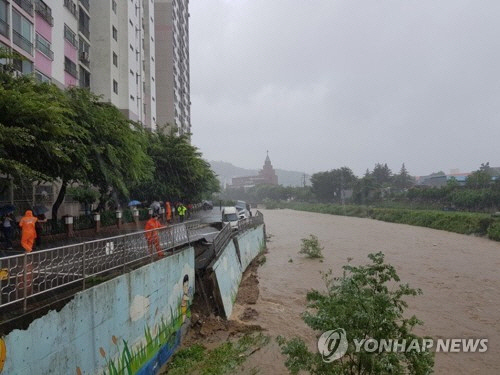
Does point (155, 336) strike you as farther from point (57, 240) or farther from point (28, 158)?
point (57, 240)

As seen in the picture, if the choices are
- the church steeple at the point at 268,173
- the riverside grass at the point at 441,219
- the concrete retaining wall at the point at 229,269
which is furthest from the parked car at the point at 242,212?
the church steeple at the point at 268,173

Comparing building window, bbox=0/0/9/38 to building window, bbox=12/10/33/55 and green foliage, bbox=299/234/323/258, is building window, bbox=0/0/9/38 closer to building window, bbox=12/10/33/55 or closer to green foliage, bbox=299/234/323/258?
building window, bbox=12/10/33/55

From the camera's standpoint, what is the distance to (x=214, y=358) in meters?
8.16

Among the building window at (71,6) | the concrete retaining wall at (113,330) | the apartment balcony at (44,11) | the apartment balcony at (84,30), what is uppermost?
the building window at (71,6)

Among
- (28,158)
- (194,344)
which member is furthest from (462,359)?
(28,158)

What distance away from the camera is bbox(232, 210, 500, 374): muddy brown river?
8.92 m

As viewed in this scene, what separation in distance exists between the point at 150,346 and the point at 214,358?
1.54 meters

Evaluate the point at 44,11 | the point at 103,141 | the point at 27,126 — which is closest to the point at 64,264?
the point at 27,126

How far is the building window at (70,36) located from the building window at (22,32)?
4746 mm

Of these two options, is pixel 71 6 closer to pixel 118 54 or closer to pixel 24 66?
pixel 118 54

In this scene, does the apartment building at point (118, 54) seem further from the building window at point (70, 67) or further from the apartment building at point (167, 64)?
the apartment building at point (167, 64)

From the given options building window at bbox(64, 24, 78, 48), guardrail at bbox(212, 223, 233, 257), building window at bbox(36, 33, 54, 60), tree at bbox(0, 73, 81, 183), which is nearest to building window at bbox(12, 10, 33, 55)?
building window at bbox(36, 33, 54, 60)

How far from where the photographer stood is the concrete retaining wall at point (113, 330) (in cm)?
441

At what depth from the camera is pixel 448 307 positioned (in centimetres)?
1273
